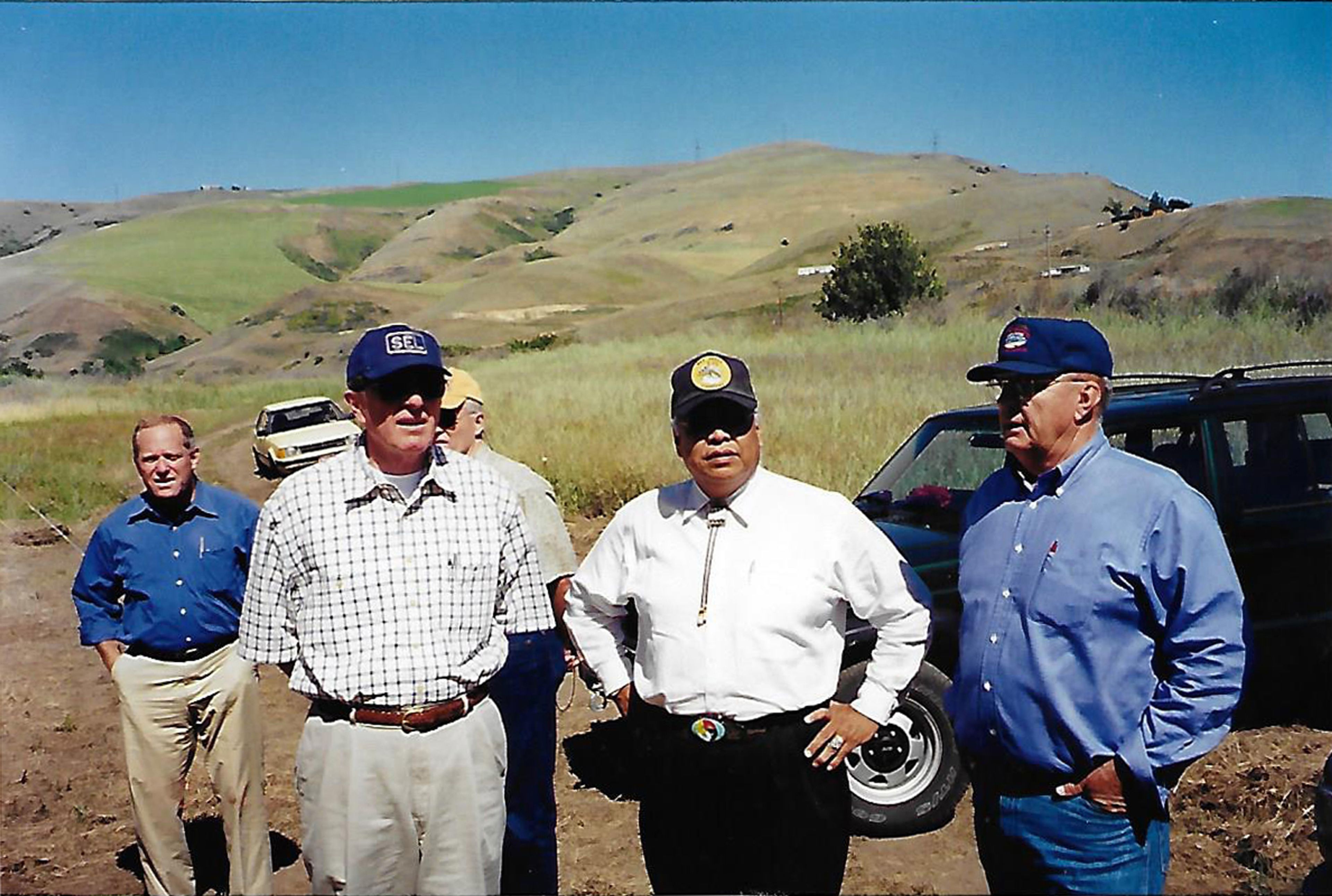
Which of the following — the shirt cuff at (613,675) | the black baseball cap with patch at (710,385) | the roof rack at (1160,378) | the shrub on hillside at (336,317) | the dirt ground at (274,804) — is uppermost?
the shrub on hillside at (336,317)

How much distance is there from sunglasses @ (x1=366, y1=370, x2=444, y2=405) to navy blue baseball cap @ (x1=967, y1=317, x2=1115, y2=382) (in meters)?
1.26

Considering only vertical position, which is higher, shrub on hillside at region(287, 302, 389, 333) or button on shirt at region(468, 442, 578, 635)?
shrub on hillside at region(287, 302, 389, 333)

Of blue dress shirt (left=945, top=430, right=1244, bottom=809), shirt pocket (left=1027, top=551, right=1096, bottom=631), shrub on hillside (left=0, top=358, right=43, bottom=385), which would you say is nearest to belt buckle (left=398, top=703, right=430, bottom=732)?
blue dress shirt (left=945, top=430, right=1244, bottom=809)

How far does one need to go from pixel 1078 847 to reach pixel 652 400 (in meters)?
2.56

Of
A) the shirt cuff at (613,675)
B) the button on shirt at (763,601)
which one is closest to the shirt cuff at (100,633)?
the shirt cuff at (613,675)

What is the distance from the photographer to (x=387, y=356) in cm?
281

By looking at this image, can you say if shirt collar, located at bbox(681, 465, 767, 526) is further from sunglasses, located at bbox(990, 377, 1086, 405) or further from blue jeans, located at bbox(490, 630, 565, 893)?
blue jeans, located at bbox(490, 630, 565, 893)

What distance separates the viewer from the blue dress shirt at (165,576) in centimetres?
369

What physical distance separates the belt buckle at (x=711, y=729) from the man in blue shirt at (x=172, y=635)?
69.8 inches

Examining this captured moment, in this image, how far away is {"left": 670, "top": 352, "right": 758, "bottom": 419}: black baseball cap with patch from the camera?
275cm

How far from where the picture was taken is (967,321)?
4641 mm

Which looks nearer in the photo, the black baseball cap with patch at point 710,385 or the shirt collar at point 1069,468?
the shirt collar at point 1069,468

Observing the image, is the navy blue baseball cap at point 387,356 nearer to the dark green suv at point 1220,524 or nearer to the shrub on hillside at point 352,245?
the dark green suv at point 1220,524

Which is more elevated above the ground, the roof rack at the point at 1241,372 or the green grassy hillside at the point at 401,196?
the green grassy hillside at the point at 401,196
